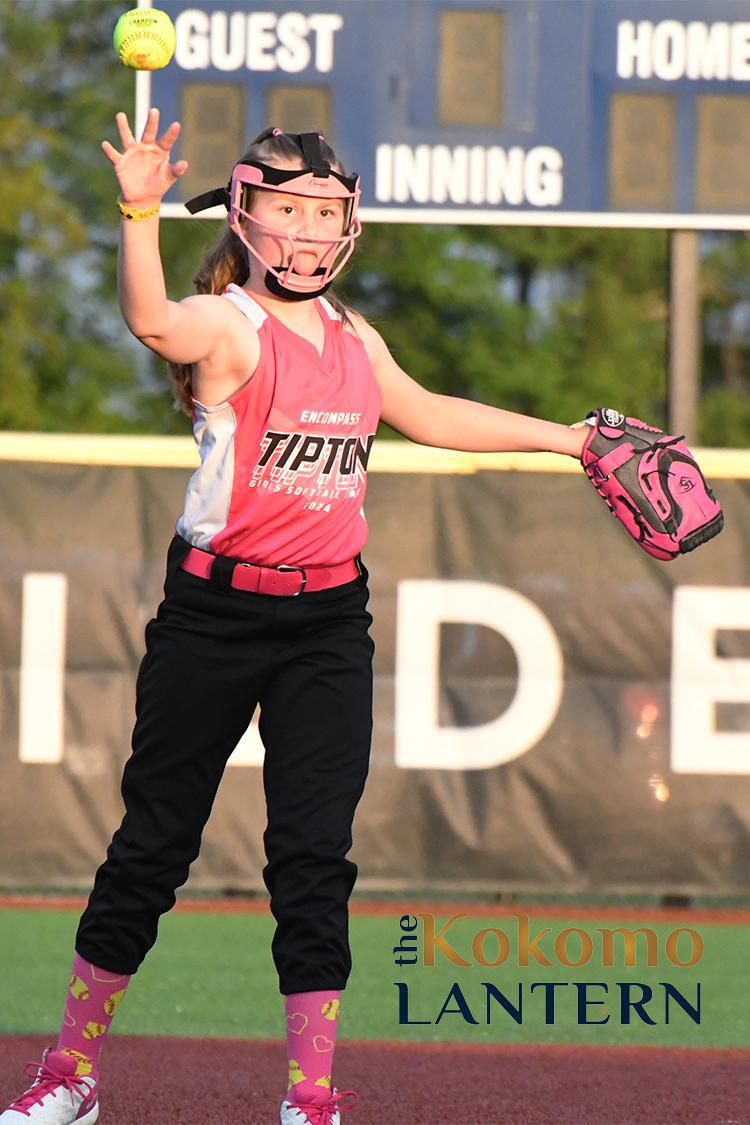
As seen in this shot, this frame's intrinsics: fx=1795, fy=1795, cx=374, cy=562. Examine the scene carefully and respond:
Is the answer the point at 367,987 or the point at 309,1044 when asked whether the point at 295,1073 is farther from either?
the point at 367,987

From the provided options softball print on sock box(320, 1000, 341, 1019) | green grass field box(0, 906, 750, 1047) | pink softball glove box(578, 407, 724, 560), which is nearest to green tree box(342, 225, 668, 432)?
green grass field box(0, 906, 750, 1047)

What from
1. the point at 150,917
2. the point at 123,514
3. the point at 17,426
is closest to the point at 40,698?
the point at 123,514

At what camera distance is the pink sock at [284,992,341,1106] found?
3.15 meters

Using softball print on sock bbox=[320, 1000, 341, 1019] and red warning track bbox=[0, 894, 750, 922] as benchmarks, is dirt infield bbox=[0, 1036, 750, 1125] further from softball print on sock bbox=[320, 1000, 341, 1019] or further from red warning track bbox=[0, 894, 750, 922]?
red warning track bbox=[0, 894, 750, 922]

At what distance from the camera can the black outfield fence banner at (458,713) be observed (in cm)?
697

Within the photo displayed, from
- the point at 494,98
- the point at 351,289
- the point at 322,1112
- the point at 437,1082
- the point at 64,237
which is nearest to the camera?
the point at 322,1112

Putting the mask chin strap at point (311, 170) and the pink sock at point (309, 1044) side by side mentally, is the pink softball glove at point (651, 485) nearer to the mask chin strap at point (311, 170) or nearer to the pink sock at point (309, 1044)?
the mask chin strap at point (311, 170)

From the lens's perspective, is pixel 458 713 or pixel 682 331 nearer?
pixel 458 713

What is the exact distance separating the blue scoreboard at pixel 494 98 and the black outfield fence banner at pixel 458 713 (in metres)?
1.31

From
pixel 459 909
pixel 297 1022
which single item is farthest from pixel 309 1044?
pixel 459 909

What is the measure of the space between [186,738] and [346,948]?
1.56 feet

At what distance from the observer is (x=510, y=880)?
23.0 feet

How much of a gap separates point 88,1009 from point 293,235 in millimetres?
1470

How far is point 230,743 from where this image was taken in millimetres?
3338
